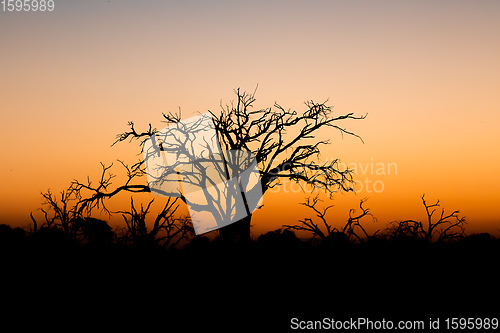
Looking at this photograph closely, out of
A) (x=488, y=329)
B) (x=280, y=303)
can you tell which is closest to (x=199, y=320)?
(x=280, y=303)

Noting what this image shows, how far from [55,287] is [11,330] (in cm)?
386

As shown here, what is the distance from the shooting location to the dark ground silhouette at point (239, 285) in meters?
16.0

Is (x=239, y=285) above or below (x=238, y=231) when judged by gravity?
below

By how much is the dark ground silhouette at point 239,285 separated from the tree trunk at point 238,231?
81 cm

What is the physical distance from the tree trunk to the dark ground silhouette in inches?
32.0

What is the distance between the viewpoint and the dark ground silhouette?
16047 millimetres

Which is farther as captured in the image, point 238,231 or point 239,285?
point 238,231

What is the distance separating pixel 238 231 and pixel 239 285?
571 cm

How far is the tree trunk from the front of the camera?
945 inches

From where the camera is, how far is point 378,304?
16.7 meters

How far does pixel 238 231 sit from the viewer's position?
2416 cm

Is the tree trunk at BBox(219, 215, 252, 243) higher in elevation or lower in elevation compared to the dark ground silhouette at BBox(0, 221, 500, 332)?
higher

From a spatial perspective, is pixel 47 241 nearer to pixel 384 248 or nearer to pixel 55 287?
pixel 55 287

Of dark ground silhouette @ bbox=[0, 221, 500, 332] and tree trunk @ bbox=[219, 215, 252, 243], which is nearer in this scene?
dark ground silhouette @ bbox=[0, 221, 500, 332]
